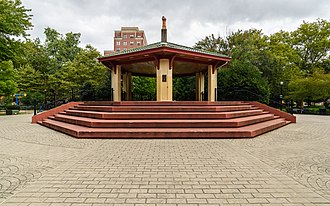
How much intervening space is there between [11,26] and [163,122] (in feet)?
56.3

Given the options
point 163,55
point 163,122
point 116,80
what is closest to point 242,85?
point 163,55

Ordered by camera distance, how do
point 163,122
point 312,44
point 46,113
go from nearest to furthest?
point 163,122, point 46,113, point 312,44

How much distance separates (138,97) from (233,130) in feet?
57.7

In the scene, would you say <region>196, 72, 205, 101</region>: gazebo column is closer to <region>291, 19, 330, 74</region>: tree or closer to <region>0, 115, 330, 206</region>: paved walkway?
<region>0, 115, 330, 206</region>: paved walkway

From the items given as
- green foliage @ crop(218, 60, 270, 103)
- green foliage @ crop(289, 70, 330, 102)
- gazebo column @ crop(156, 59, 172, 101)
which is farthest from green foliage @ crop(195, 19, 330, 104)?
gazebo column @ crop(156, 59, 172, 101)

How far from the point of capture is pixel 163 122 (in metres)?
8.49

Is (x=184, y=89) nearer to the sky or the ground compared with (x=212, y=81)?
nearer to the ground

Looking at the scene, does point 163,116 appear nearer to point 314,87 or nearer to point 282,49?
point 314,87

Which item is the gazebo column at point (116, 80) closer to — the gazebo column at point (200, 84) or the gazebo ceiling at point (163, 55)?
the gazebo ceiling at point (163, 55)

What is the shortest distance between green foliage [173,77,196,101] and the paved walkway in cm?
1575

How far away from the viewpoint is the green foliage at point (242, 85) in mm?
19328

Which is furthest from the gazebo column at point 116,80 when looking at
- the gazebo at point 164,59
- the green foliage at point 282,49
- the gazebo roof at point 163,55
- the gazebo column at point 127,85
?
the green foliage at point 282,49

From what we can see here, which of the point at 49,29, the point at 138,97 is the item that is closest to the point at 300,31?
the point at 138,97

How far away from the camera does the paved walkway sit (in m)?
2.90
